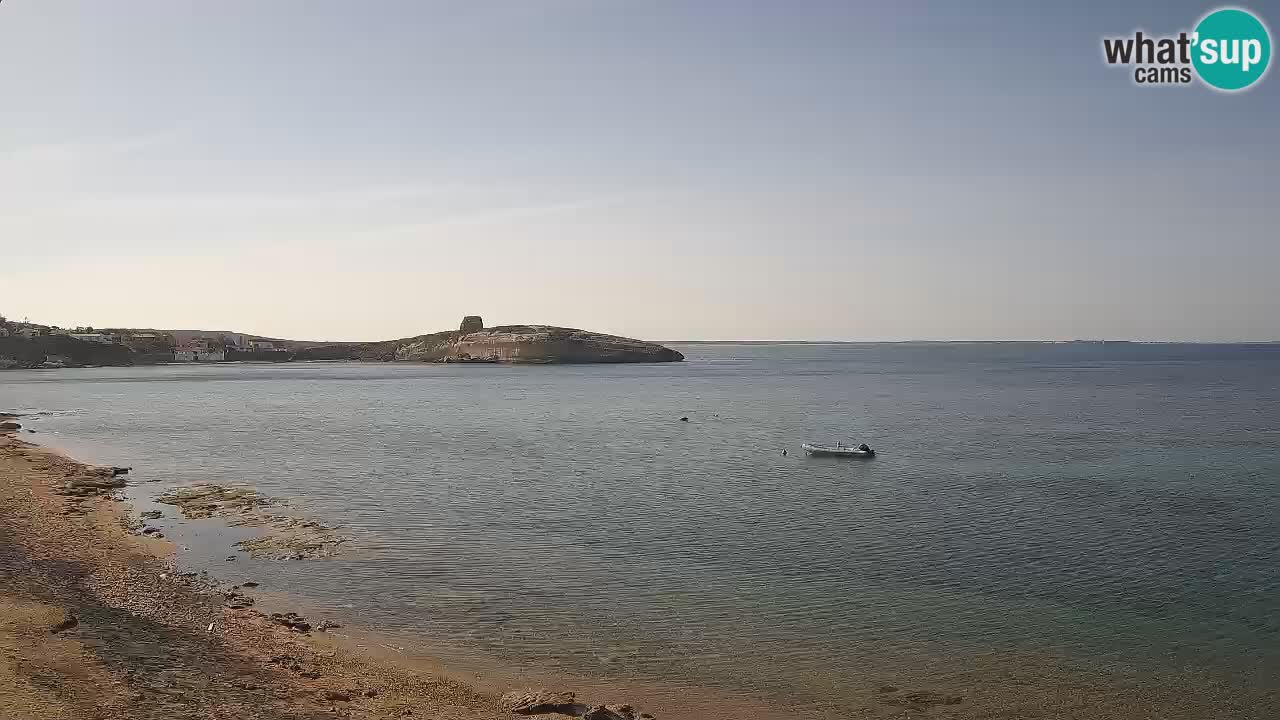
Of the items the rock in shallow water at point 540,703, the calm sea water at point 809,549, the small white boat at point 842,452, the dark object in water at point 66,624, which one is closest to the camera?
the rock in shallow water at point 540,703

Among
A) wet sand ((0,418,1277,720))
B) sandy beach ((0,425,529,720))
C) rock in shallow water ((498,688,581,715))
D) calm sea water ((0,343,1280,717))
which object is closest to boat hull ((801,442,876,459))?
calm sea water ((0,343,1280,717))

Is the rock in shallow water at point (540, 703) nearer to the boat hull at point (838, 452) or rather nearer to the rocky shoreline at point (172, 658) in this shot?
the rocky shoreline at point (172, 658)

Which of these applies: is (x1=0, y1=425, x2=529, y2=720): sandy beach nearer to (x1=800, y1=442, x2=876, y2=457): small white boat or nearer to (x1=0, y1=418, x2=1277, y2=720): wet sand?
(x1=0, y1=418, x2=1277, y2=720): wet sand

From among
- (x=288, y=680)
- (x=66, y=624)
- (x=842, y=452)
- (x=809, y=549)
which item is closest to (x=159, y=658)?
(x=288, y=680)

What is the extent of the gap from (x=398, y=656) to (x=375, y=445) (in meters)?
42.9

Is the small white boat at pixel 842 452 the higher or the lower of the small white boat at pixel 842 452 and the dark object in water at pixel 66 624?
the lower

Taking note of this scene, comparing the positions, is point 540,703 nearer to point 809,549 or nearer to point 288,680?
point 288,680

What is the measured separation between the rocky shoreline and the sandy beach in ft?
0.10

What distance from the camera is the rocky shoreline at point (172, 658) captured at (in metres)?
13.4

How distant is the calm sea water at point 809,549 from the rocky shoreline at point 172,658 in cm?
211

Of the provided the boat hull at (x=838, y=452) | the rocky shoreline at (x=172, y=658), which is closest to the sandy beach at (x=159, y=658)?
the rocky shoreline at (x=172, y=658)

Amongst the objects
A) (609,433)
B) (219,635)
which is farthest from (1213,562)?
(609,433)

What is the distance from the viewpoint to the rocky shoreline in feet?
43.9

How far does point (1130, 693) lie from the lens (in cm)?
1672
